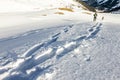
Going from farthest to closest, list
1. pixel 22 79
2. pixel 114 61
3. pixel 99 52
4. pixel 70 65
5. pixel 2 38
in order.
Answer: pixel 2 38 → pixel 99 52 → pixel 114 61 → pixel 70 65 → pixel 22 79

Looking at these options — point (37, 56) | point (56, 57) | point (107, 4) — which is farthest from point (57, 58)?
point (107, 4)

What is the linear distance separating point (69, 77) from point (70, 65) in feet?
4.26

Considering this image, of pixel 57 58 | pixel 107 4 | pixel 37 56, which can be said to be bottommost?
pixel 107 4

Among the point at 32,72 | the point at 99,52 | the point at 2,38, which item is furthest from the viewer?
the point at 2,38

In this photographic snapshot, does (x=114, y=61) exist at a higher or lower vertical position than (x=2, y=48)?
lower

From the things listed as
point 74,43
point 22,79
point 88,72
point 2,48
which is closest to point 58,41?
point 74,43

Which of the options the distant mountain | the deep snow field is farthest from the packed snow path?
the distant mountain

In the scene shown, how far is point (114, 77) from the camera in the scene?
329 inches

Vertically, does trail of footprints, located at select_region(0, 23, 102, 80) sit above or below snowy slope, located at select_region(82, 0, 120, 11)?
above

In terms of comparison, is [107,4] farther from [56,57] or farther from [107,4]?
[56,57]

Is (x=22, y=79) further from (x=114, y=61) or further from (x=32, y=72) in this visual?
(x=114, y=61)

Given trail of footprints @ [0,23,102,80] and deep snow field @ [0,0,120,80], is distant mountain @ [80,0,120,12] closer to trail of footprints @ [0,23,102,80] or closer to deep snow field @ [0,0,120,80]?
deep snow field @ [0,0,120,80]

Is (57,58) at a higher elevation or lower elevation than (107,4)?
higher

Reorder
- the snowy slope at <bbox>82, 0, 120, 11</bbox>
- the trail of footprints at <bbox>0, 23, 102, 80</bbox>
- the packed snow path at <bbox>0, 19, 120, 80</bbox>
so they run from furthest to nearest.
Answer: the snowy slope at <bbox>82, 0, 120, 11</bbox> → the packed snow path at <bbox>0, 19, 120, 80</bbox> → the trail of footprints at <bbox>0, 23, 102, 80</bbox>
